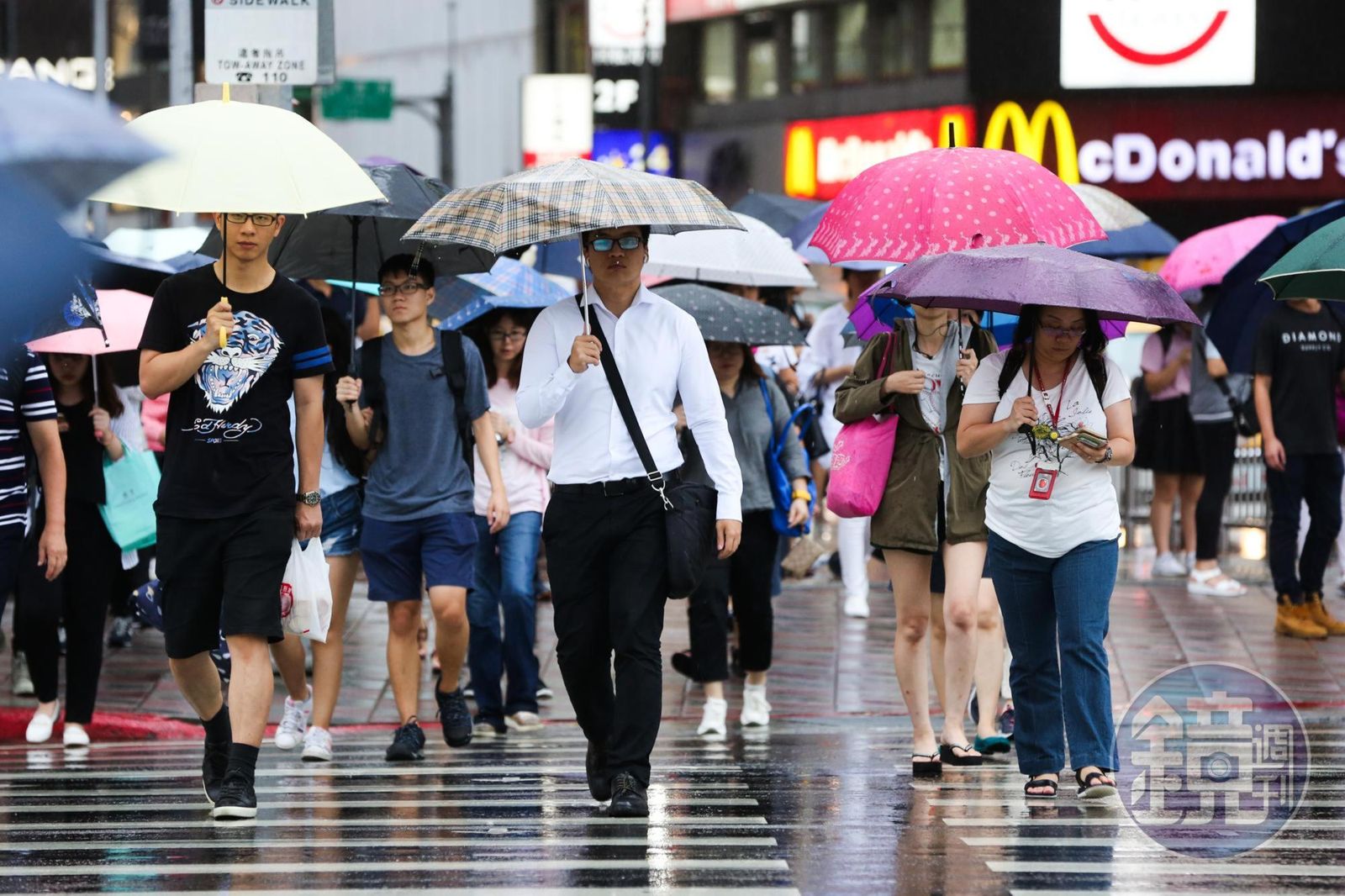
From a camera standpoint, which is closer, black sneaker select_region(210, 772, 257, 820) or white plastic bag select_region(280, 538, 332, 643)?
black sneaker select_region(210, 772, 257, 820)

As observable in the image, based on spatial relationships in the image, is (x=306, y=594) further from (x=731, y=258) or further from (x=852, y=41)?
(x=852, y=41)

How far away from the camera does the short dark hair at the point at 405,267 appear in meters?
8.99

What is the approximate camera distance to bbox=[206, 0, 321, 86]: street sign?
33.2 feet

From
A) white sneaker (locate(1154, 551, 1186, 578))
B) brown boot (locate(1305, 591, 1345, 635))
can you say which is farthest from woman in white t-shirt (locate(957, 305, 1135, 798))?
white sneaker (locate(1154, 551, 1186, 578))

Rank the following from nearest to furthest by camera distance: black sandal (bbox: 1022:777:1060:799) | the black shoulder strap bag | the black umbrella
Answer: the black shoulder strap bag
black sandal (bbox: 1022:777:1060:799)
the black umbrella

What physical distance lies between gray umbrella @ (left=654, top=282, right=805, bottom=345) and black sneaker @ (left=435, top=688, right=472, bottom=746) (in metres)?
1.92

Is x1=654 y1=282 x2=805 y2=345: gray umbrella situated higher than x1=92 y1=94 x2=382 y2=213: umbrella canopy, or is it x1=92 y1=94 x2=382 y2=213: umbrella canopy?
x1=92 y1=94 x2=382 y2=213: umbrella canopy

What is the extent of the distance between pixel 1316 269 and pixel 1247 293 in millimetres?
3409

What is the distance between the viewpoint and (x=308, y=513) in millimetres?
7492

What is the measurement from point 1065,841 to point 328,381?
447 centimetres

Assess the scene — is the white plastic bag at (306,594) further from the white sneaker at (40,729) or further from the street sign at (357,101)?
the street sign at (357,101)

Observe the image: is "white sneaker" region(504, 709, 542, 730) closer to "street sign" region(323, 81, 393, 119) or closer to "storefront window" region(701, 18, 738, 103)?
"street sign" region(323, 81, 393, 119)

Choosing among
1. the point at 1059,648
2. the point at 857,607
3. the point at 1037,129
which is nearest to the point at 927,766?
the point at 1059,648

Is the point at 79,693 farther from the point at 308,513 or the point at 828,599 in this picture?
the point at 828,599
